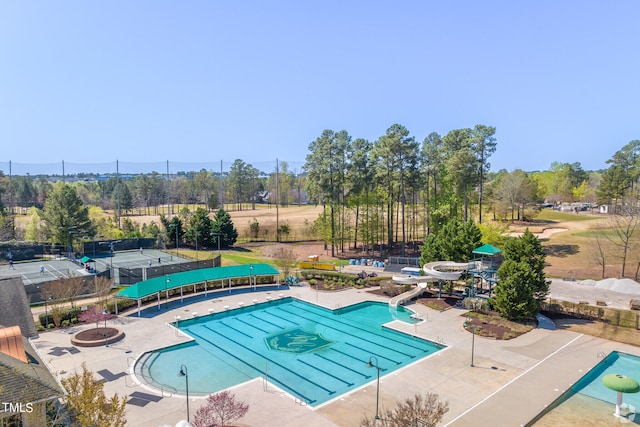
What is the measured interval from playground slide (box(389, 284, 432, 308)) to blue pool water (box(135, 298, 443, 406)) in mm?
625

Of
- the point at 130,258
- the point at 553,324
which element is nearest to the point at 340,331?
the point at 553,324

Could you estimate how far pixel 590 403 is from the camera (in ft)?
61.6

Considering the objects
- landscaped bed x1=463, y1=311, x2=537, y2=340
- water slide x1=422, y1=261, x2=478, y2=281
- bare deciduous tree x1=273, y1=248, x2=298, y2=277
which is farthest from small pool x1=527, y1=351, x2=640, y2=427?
bare deciduous tree x1=273, y1=248, x2=298, y2=277

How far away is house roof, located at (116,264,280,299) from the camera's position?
1256 inches

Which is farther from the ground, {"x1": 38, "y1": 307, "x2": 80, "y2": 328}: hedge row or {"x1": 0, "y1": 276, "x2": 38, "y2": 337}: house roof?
{"x1": 0, "y1": 276, "x2": 38, "y2": 337}: house roof

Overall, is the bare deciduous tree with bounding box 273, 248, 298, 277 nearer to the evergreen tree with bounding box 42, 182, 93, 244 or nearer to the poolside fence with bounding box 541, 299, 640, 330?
the poolside fence with bounding box 541, 299, 640, 330

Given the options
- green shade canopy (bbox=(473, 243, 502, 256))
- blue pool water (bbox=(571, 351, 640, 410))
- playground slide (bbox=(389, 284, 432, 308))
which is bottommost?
blue pool water (bbox=(571, 351, 640, 410))

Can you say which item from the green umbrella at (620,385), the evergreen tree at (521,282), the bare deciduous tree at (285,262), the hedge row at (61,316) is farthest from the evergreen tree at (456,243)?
the hedge row at (61,316)

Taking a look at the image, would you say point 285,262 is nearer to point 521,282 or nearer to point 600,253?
point 521,282

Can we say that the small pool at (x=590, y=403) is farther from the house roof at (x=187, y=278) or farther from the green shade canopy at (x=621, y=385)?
the house roof at (x=187, y=278)

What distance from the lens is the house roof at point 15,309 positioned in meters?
22.7

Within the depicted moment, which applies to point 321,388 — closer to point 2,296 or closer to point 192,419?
point 192,419

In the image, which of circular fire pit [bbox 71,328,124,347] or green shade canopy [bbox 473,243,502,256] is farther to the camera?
green shade canopy [bbox 473,243,502,256]

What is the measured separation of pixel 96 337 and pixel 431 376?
2110cm
